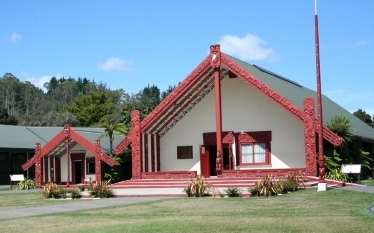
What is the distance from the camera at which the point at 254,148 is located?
110 ft

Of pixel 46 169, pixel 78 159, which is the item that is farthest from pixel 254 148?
pixel 46 169

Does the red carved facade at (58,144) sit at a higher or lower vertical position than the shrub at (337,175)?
higher

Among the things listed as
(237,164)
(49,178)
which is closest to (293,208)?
(237,164)

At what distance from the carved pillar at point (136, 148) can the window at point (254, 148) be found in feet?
19.0

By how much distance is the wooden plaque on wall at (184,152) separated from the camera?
117 ft

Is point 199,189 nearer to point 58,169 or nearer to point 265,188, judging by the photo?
point 265,188

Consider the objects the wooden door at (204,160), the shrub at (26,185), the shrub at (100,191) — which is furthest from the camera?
the shrub at (26,185)

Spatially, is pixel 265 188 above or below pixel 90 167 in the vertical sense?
below

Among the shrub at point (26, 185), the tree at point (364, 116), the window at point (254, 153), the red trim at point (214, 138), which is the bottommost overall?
the shrub at point (26, 185)

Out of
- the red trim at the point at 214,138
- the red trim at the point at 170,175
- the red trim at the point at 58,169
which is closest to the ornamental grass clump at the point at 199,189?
the red trim at the point at 170,175

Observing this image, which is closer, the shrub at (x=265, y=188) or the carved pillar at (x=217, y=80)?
the shrub at (x=265, y=188)

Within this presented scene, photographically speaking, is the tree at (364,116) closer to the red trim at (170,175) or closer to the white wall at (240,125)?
the white wall at (240,125)

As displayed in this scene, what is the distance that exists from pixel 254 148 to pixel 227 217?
60.9 ft

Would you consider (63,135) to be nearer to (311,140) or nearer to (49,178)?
(49,178)
